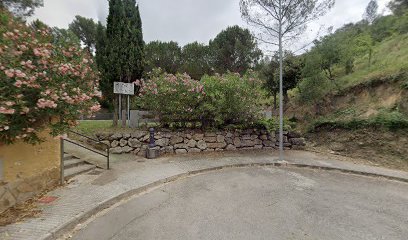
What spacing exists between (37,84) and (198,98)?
6189mm

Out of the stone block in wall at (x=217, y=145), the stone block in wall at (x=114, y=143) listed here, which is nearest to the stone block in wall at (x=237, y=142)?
the stone block in wall at (x=217, y=145)

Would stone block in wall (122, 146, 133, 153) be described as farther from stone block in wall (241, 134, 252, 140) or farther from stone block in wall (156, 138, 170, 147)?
stone block in wall (241, 134, 252, 140)

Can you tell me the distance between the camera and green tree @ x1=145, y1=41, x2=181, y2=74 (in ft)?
98.5

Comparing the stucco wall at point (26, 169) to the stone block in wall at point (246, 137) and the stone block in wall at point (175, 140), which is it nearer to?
the stone block in wall at point (175, 140)

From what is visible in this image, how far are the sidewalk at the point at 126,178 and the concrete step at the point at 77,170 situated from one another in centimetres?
22

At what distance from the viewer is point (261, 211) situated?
181 inches

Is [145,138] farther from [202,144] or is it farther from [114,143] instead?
[202,144]

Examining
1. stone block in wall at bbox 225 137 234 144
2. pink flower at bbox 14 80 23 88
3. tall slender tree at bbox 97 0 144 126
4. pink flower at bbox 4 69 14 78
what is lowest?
stone block in wall at bbox 225 137 234 144

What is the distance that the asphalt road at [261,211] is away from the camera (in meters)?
3.77

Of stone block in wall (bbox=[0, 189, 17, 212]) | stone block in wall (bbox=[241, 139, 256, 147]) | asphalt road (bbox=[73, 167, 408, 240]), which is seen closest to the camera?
asphalt road (bbox=[73, 167, 408, 240])

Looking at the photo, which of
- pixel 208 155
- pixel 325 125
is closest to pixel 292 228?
pixel 208 155

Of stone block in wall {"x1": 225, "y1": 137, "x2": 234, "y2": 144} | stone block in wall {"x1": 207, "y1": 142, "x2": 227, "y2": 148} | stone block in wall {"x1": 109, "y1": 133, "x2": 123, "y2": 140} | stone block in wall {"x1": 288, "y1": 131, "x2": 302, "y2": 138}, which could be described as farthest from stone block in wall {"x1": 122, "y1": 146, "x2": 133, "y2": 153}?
stone block in wall {"x1": 288, "y1": 131, "x2": 302, "y2": 138}

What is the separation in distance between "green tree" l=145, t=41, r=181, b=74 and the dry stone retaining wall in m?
21.2

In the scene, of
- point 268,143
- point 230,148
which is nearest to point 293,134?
point 268,143
